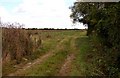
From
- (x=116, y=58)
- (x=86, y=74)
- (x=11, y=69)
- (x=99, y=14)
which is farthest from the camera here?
(x=99, y=14)

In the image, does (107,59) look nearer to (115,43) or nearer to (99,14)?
(115,43)

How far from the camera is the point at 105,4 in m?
17.1

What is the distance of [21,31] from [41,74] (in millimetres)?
5802

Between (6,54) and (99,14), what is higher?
(99,14)

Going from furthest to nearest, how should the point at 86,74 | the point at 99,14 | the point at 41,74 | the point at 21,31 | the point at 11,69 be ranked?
the point at 21,31, the point at 99,14, the point at 11,69, the point at 41,74, the point at 86,74

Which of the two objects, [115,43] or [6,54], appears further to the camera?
[6,54]

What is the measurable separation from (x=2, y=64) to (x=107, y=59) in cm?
614

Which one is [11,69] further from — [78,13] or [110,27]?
[78,13]

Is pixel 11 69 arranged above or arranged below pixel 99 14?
below

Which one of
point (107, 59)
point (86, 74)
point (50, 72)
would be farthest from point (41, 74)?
point (107, 59)

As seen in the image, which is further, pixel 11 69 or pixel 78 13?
pixel 78 13

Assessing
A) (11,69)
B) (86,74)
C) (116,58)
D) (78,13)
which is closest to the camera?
(116,58)

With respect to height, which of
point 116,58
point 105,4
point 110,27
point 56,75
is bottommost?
point 56,75

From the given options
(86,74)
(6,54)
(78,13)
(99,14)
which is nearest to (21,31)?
(6,54)
